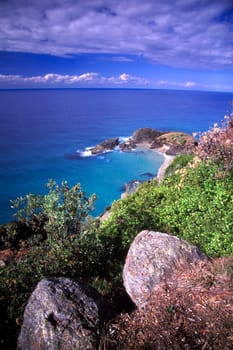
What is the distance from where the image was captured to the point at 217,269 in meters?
6.01

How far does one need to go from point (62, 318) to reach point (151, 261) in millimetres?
2491

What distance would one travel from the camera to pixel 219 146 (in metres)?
10.3

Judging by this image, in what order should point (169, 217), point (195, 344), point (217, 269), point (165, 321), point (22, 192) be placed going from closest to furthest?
1. point (195, 344)
2. point (165, 321)
3. point (217, 269)
4. point (169, 217)
5. point (22, 192)

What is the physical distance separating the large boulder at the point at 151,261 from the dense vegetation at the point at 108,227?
719mm

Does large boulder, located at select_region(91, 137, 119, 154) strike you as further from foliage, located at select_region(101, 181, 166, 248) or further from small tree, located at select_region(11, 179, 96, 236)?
A: small tree, located at select_region(11, 179, 96, 236)

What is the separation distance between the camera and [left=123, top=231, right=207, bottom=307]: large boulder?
20.0 ft

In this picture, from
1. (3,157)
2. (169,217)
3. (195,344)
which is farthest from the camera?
(3,157)

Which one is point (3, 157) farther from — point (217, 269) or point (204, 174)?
point (217, 269)

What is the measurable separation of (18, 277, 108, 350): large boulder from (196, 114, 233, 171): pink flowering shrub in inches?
274

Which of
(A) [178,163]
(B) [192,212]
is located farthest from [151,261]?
(A) [178,163]

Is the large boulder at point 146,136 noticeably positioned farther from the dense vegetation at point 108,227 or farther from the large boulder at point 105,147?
the dense vegetation at point 108,227

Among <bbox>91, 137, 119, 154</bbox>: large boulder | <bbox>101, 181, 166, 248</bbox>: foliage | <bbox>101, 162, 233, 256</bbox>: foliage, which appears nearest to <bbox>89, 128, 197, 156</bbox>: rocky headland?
<bbox>91, 137, 119, 154</bbox>: large boulder

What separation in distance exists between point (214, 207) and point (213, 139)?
3.47 metres

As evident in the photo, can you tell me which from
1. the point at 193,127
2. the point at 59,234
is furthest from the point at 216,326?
the point at 193,127
